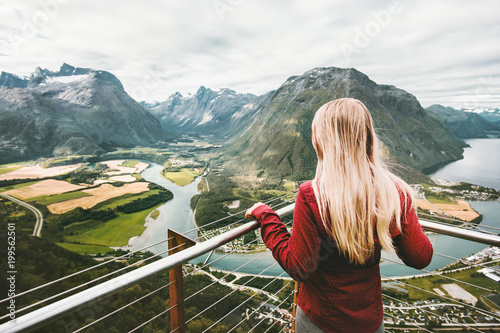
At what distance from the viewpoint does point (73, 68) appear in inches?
6531

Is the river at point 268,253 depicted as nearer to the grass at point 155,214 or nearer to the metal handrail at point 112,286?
the grass at point 155,214

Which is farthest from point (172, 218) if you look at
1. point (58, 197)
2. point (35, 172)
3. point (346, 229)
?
point (35, 172)

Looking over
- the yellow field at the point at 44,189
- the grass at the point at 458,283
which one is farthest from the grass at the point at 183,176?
the grass at the point at 458,283

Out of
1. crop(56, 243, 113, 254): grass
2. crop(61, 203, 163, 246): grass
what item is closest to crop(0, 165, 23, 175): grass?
crop(61, 203, 163, 246): grass

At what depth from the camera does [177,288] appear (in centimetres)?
138

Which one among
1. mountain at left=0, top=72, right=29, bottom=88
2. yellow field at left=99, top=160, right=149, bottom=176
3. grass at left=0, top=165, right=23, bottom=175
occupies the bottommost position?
yellow field at left=99, top=160, right=149, bottom=176

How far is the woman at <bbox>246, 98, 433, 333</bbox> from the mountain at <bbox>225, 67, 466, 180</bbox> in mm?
77663

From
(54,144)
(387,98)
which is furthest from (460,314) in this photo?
(54,144)

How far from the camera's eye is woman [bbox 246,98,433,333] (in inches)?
39.8

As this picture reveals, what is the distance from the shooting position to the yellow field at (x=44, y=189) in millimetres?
50875

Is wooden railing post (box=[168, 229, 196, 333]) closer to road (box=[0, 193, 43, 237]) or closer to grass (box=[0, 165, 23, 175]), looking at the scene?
road (box=[0, 193, 43, 237])

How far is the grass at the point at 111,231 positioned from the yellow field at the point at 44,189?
1814 centimetres

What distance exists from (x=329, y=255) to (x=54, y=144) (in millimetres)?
121063

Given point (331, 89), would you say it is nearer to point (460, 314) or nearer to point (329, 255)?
point (460, 314)
